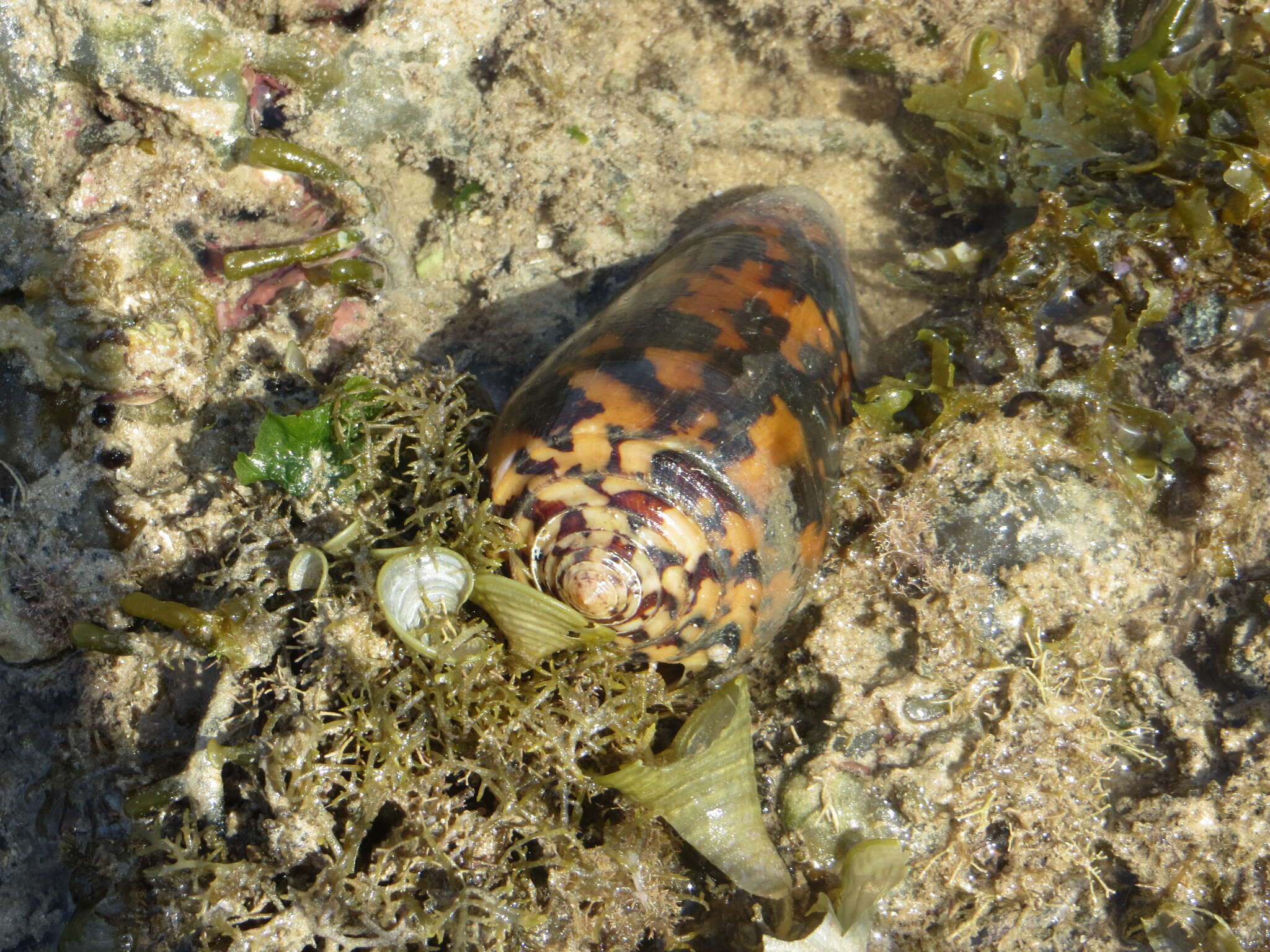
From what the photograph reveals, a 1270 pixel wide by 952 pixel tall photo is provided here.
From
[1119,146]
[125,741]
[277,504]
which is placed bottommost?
[125,741]

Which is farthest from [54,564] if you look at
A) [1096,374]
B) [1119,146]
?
[1119,146]

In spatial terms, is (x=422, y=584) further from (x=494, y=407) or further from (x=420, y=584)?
(x=494, y=407)

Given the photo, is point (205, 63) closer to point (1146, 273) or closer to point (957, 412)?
point (957, 412)

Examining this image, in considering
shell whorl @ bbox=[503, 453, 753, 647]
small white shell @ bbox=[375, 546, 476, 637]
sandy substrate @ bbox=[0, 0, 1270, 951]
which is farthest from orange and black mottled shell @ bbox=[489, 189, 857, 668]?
sandy substrate @ bbox=[0, 0, 1270, 951]

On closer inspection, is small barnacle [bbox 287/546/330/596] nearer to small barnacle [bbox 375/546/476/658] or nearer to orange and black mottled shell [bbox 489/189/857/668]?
small barnacle [bbox 375/546/476/658]

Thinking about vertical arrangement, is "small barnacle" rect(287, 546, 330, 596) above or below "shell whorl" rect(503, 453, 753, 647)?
below

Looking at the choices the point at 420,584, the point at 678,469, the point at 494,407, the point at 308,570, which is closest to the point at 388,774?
the point at 420,584

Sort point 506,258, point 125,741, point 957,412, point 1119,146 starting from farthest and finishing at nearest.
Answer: point 506,258 < point 1119,146 < point 957,412 < point 125,741
